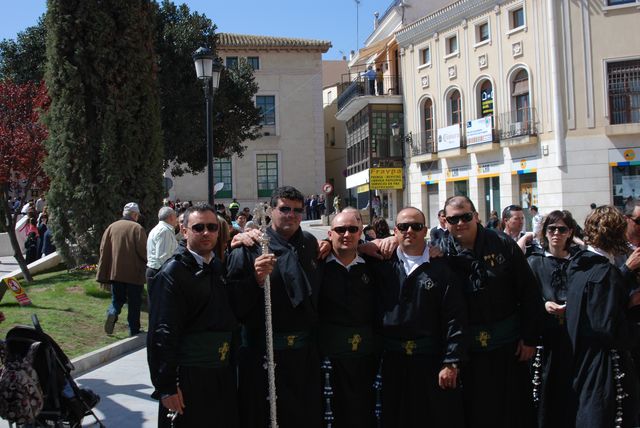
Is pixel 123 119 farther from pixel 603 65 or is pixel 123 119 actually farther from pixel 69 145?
pixel 603 65

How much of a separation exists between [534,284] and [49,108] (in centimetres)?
1187

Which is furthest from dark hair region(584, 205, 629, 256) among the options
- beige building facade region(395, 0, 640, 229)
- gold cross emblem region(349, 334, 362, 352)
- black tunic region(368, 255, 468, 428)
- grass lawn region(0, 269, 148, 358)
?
beige building facade region(395, 0, 640, 229)

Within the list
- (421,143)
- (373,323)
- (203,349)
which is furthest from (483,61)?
(203,349)

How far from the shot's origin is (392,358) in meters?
4.47

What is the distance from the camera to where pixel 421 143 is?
36.2m

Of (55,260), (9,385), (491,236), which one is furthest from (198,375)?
(55,260)

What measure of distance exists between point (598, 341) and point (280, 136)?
152 ft

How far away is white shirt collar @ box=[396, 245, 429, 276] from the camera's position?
14.5 ft

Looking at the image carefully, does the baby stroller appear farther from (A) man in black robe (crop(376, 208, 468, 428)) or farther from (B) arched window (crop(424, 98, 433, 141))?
(B) arched window (crop(424, 98, 433, 141))

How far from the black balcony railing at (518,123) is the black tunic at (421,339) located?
2633 cm

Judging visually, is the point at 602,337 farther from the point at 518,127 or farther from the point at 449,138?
the point at 449,138

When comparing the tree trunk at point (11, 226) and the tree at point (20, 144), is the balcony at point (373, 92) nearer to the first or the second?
the tree at point (20, 144)

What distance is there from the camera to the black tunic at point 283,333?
4.37 m

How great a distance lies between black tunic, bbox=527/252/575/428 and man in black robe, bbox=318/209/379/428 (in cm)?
128
